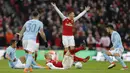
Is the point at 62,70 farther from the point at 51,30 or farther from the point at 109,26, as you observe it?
the point at 51,30

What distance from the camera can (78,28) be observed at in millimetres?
36812

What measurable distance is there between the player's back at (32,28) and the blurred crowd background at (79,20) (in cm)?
1439

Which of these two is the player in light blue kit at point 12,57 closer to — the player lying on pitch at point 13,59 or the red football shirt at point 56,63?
the player lying on pitch at point 13,59

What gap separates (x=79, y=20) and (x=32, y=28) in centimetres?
1836

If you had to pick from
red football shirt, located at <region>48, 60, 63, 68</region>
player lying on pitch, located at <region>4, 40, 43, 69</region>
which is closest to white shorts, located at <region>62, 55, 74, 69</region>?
red football shirt, located at <region>48, 60, 63, 68</region>

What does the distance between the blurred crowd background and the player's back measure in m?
14.4

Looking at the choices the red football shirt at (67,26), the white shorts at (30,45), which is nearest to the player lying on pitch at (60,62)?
the white shorts at (30,45)

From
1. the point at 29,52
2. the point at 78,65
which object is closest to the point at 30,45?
the point at 29,52

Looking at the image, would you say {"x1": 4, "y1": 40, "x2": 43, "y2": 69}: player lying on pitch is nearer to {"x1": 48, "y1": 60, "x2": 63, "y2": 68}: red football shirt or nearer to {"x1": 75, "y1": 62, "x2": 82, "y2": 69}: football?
{"x1": 48, "y1": 60, "x2": 63, "y2": 68}: red football shirt

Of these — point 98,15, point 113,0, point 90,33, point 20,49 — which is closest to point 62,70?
point 20,49

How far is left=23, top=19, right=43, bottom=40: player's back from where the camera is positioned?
2027 centimetres

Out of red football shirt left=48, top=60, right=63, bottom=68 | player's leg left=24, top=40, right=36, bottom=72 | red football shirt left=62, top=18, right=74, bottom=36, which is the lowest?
red football shirt left=48, top=60, right=63, bottom=68

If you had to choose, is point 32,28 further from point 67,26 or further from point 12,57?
point 67,26

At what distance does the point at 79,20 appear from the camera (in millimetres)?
38625
